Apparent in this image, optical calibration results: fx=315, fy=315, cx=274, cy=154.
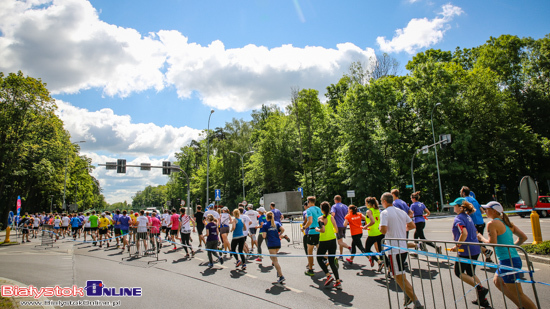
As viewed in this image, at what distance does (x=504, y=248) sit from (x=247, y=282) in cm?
517

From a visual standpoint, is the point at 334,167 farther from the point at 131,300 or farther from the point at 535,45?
the point at 131,300

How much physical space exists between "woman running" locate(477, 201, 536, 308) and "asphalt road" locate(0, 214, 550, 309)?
0.54 m

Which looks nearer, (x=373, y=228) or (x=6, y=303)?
(x=6, y=303)

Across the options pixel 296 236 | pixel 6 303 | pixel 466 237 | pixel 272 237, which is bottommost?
pixel 296 236

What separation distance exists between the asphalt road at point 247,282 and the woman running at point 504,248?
536 mm

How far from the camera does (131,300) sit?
6.20 m

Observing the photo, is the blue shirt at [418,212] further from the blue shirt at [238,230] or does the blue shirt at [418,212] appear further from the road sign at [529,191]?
the blue shirt at [238,230]

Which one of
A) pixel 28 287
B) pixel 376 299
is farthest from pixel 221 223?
pixel 376 299

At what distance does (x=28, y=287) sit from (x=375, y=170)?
3008cm

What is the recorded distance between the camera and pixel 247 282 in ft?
24.3

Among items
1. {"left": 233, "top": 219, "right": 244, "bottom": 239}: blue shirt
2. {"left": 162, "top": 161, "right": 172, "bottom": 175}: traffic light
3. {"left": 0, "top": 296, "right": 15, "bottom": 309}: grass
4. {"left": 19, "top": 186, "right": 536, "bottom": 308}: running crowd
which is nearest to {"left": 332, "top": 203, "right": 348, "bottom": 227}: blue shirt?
{"left": 19, "top": 186, "right": 536, "bottom": 308}: running crowd

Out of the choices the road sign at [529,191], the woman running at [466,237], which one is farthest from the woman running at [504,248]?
the road sign at [529,191]

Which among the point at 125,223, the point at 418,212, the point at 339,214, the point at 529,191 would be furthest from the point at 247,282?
the point at 125,223

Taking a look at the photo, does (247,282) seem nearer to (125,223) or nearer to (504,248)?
(504,248)
